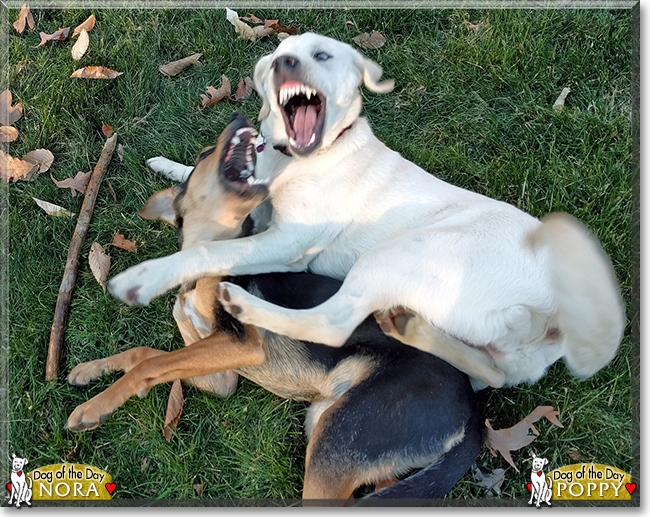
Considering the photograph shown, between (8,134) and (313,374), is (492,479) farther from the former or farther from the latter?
(8,134)

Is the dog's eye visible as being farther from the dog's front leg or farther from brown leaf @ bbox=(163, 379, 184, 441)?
brown leaf @ bbox=(163, 379, 184, 441)

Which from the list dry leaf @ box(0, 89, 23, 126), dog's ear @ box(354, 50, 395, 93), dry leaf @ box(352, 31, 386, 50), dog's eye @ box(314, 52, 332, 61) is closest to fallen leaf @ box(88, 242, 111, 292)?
dry leaf @ box(0, 89, 23, 126)

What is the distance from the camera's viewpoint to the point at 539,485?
2953 mm

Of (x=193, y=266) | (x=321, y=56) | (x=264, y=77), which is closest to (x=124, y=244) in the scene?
(x=193, y=266)

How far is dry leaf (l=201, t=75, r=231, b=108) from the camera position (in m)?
4.30

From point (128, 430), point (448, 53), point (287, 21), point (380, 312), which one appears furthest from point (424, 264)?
point (287, 21)

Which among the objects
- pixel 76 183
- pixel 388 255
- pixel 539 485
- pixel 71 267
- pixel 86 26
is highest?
pixel 86 26

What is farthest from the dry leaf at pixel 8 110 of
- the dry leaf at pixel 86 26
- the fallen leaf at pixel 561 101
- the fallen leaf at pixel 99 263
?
the fallen leaf at pixel 561 101

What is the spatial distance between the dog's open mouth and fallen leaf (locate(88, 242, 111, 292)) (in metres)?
1.54

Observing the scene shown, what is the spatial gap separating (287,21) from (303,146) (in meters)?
1.92

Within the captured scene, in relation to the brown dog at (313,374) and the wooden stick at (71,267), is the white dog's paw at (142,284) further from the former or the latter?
the wooden stick at (71,267)

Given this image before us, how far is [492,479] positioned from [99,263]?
2794 mm

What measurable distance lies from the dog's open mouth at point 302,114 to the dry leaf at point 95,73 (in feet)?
6.11

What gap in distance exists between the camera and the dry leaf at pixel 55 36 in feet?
14.4
